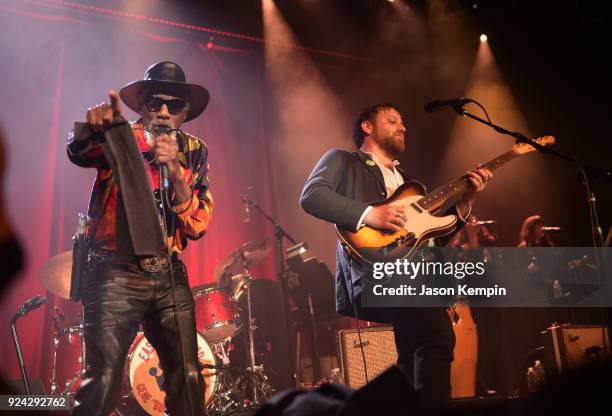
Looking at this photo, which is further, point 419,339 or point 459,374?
point 459,374

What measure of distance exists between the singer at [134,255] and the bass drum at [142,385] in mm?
3002

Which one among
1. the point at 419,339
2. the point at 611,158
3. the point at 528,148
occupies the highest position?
the point at 611,158

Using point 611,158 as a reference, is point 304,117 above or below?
above

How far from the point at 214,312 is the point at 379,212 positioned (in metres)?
3.29

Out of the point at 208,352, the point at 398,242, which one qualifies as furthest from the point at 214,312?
the point at 398,242

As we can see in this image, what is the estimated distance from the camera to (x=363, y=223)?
3.72 m

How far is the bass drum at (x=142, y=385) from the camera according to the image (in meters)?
5.89

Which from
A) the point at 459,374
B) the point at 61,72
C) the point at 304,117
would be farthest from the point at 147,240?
the point at 304,117

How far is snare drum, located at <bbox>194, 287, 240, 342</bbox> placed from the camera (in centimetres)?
643

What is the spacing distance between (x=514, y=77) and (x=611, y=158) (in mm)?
1876

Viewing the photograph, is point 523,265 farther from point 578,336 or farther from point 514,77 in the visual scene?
point 514,77

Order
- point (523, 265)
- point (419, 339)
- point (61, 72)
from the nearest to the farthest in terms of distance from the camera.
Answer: point (419, 339)
point (523, 265)
point (61, 72)

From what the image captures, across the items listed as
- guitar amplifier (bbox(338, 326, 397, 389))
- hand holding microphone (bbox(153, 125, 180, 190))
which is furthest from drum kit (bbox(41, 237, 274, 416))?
hand holding microphone (bbox(153, 125, 180, 190))

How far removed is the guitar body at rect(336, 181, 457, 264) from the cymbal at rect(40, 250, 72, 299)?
3.48 metres
